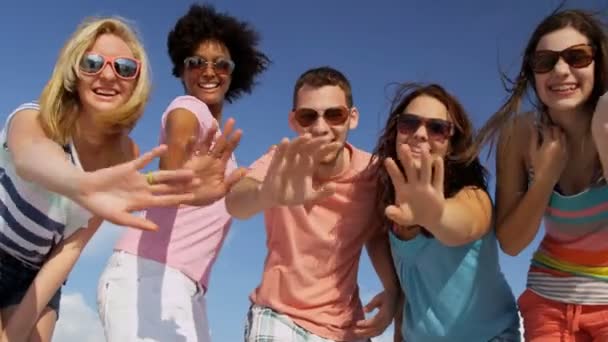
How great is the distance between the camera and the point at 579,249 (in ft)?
17.5

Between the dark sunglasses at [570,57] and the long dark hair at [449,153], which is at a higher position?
the dark sunglasses at [570,57]

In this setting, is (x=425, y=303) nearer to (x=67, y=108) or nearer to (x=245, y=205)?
(x=245, y=205)

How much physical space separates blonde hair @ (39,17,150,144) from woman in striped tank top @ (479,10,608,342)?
9.68ft

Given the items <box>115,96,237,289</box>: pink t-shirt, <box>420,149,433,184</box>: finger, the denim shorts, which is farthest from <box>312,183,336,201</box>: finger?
the denim shorts

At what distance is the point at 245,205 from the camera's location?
5.48 meters

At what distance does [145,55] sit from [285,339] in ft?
8.93

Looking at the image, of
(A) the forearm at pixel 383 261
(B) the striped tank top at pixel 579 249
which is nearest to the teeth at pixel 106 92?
(A) the forearm at pixel 383 261

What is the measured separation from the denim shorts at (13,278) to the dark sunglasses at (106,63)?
5.40 feet

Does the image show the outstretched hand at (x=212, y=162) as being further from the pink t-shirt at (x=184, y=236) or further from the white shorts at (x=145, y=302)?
the white shorts at (x=145, y=302)

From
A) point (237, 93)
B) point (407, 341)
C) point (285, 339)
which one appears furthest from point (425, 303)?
point (237, 93)

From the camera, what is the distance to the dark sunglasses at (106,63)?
5.48 m

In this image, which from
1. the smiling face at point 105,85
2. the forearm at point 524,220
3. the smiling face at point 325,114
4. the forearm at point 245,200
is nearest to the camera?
the forearm at point 524,220

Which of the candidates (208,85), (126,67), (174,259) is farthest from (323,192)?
(208,85)

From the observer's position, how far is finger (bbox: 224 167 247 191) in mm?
5590
